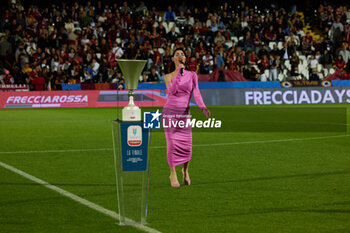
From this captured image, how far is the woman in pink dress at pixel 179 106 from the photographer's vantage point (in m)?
8.35

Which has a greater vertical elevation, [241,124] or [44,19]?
[44,19]

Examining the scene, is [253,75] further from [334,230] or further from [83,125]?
[334,230]

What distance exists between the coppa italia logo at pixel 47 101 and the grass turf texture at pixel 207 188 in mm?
13045

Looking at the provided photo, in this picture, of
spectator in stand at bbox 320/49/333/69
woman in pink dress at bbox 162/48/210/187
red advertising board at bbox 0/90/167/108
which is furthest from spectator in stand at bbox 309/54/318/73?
woman in pink dress at bbox 162/48/210/187

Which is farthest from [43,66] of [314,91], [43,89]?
[314,91]

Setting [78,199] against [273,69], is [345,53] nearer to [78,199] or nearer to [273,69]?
[273,69]

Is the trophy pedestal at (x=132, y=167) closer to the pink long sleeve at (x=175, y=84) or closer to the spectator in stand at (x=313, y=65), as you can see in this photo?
the pink long sleeve at (x=175, y=84)

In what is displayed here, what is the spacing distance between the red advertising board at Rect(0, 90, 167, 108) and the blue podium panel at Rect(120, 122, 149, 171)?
2158 centimetres

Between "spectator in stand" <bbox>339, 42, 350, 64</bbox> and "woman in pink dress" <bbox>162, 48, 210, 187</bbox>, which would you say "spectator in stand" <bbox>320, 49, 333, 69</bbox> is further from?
"woman in pink dress" <bbox>162, 48, 210, 187</bbox>

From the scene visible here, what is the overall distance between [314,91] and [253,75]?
3.67m

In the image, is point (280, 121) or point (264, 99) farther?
point (264, 99)

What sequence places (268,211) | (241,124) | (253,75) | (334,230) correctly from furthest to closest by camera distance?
(253,75), (241,124), (268,211), (334,230)

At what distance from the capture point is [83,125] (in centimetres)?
1995

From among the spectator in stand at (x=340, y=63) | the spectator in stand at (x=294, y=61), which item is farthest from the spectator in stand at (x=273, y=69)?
the spectator in stand at (x=340, y=63)
